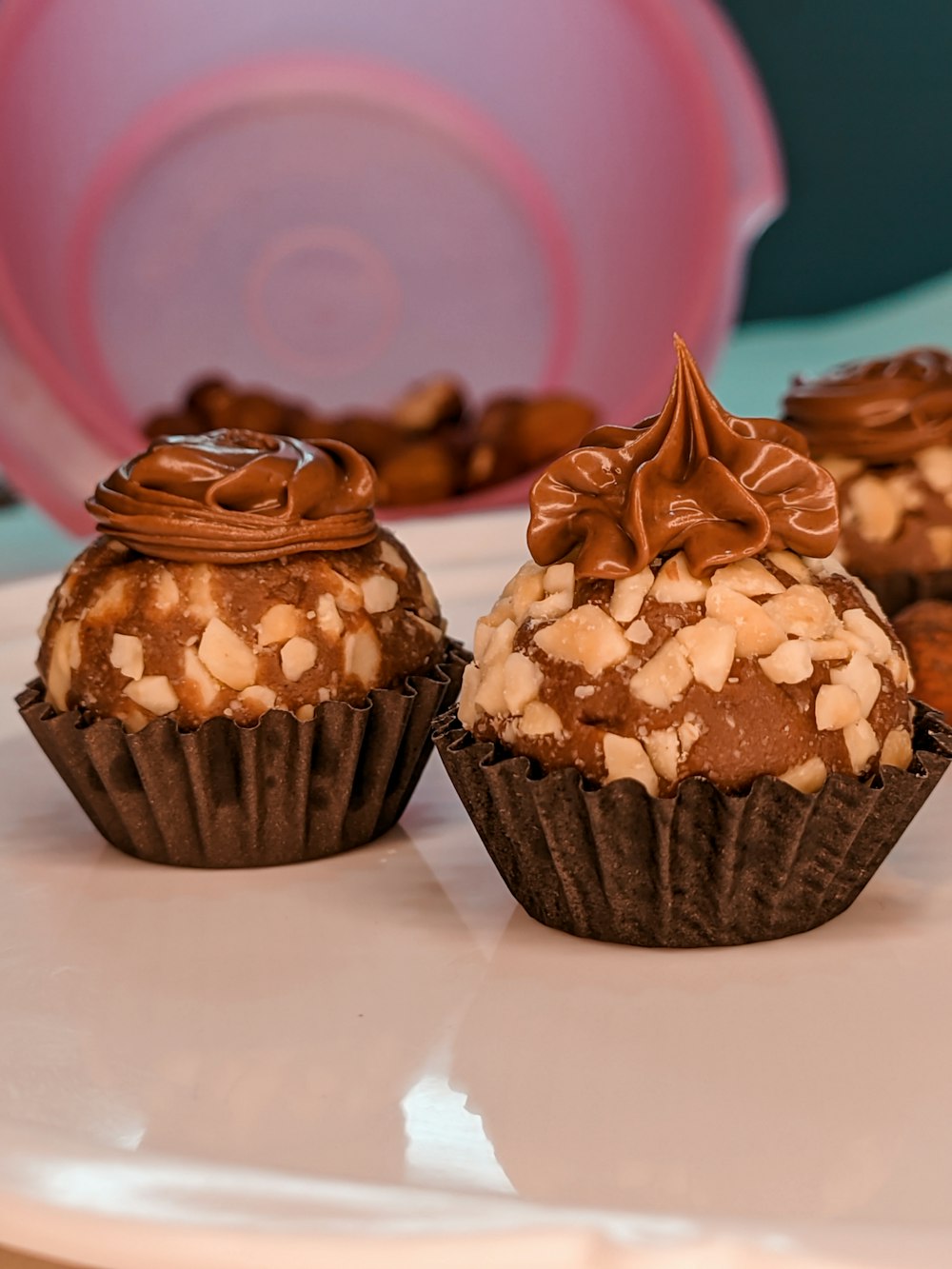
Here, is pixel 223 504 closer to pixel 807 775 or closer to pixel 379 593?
pixel 379 593

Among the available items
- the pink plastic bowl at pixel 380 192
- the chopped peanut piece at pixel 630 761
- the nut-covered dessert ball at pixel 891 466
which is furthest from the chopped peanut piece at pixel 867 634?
the pink plastic bowl at pixel 380 192

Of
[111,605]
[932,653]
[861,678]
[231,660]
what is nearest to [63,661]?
[111,605]

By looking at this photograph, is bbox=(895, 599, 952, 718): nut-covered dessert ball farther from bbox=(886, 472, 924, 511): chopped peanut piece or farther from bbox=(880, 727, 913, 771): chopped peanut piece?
bbox=(880, 727, 913, 771): chopped peanut piece

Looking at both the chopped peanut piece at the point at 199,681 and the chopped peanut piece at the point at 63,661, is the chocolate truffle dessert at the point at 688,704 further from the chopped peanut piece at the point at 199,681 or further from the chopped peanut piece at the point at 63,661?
the chopped peanut piece at the point at 63,661

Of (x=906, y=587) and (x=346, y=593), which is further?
(x=906, y=587)

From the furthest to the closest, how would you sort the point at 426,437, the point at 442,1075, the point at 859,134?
the point at 859,134
the point at 426,437
the point at 442,1075

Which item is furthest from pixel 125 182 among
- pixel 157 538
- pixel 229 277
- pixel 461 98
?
pixel 157 538
